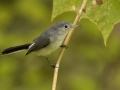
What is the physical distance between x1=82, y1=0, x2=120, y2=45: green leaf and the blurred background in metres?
2.14

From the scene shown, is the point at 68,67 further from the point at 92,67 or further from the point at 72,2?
the point at 72,2

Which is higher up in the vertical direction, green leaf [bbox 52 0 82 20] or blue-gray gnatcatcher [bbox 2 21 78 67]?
green leaf [bbox 52 0 82 20]

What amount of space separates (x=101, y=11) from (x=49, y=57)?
2274mm

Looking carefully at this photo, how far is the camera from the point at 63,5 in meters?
1.08

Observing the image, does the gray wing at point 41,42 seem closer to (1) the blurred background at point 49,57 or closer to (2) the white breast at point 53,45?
(2) the white breast at point 53,45

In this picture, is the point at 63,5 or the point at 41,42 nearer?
the point at 63,5

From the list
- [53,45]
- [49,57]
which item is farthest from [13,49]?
[49,57]

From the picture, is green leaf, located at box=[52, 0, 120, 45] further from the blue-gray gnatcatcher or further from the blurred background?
the blurred background

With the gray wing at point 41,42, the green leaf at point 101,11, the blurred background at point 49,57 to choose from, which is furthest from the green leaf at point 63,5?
the blurred background at point 49,57

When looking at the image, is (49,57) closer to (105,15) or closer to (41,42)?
(41,42)

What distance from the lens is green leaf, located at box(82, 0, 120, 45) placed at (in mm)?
1027

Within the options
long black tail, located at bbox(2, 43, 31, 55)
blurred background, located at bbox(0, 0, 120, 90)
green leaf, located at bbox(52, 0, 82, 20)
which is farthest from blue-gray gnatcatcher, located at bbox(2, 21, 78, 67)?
blurred background, located at bbox(0, 0, 120, 90)

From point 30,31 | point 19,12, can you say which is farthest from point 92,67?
point 19,12

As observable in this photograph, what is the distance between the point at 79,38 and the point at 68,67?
1.16ft
